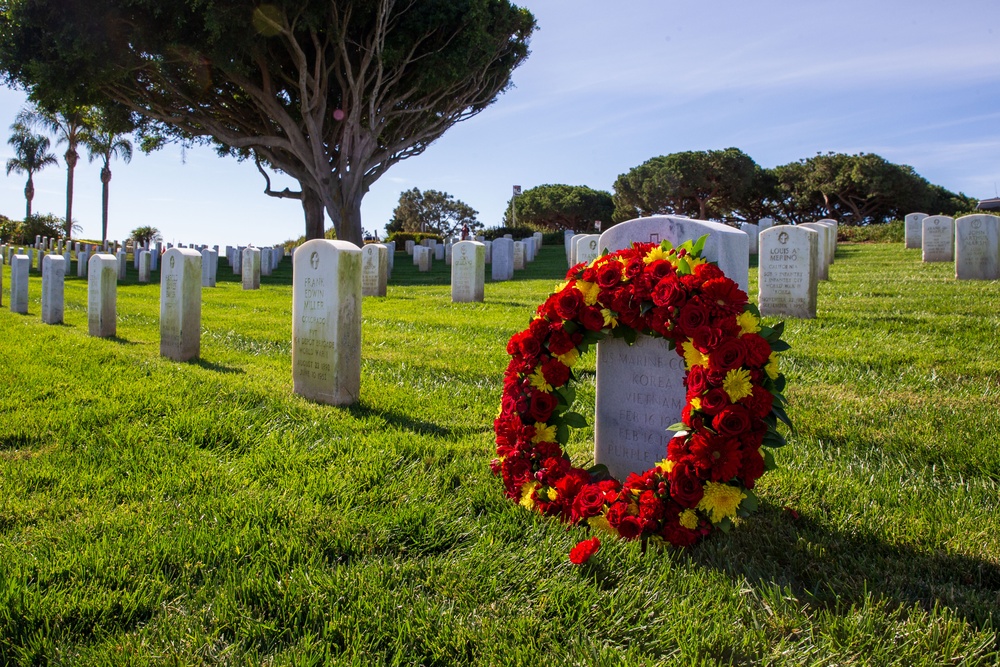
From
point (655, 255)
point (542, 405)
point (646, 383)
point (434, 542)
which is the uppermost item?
point (655, 255)

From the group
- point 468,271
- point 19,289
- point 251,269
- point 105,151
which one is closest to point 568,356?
point 468,271

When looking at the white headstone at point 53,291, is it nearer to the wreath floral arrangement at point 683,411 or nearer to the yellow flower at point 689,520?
the wreath floral arrangement at point 683,411

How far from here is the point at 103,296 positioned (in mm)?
9305

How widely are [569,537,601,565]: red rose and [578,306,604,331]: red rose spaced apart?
967mm

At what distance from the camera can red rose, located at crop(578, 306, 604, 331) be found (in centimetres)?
325

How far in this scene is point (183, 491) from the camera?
139 inches

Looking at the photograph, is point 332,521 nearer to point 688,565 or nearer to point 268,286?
point 688,565

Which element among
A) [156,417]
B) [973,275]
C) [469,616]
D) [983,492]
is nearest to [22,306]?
[156,417]

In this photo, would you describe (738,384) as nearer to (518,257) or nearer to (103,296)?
(103,296)

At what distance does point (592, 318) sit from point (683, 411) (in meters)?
0.59

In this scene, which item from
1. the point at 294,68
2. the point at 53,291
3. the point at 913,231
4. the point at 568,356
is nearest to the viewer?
the point at 568,356

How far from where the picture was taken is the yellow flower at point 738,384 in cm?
276

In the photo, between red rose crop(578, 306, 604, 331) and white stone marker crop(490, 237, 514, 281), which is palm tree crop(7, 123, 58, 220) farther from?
red rose crop(578, 306, 604, 331)

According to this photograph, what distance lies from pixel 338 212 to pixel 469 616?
84.2 feet
